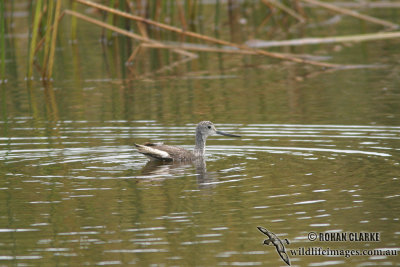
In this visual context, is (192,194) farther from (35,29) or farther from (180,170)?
(35,29)

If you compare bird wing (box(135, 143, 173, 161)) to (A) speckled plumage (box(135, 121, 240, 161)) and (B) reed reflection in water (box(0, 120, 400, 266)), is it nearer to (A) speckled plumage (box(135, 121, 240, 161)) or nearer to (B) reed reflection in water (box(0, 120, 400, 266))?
(A) speckled plumage (box(135, 121, 240, 161))

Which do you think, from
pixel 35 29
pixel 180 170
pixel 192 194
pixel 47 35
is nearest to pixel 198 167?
pixel 180 170

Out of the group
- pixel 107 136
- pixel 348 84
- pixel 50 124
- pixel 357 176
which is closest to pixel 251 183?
pixel 357 176

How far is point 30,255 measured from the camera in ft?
23.6

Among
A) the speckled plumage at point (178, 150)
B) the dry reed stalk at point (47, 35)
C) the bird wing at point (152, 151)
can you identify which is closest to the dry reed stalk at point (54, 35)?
the dry reed stalk at point (47, 35)

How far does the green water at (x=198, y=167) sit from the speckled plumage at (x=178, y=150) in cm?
17

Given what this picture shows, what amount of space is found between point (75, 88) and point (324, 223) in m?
10.3

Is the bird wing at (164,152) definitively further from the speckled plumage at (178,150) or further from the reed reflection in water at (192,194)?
the reed reflection in water at (192,194)

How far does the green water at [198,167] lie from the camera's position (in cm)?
741

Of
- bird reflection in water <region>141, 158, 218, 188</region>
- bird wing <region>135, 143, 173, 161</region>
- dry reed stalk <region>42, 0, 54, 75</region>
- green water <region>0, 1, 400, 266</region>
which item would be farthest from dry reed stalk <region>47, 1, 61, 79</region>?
bird wing <region>135, 143, 173, 161</region>

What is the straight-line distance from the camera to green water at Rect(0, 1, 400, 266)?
7414 millimetres

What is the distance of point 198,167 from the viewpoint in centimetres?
1089

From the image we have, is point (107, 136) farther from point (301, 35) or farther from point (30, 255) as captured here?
point (301, 35)

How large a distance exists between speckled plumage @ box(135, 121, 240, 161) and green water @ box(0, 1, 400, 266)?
169 millimetres
